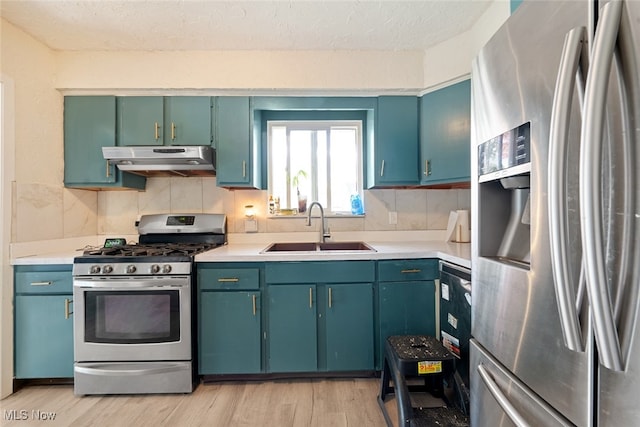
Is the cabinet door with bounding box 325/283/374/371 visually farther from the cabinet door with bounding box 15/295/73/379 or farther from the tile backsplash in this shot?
the cabinet door with bounding box 15/295/73/379

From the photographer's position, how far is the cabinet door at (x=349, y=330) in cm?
194

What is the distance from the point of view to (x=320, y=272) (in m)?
1.94

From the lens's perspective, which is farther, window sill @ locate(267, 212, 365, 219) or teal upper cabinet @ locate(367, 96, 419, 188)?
window sill @ locate(267, 212, 365, 219)

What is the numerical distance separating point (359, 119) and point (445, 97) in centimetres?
75

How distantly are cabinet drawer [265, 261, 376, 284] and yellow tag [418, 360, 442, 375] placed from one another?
1.95ft

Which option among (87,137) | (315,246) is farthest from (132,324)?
(87,137)

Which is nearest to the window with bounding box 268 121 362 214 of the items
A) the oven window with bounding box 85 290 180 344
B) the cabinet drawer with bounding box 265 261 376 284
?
the cabinet drawer with bounding box 265 261 376 284

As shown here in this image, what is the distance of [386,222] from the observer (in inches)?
103

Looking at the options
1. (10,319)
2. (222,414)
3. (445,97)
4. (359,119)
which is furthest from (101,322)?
(445,97)

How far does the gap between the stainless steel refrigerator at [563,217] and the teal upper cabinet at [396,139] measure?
1292 mm

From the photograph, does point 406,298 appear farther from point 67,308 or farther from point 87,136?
point 87,136

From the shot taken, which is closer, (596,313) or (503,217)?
(596,313)

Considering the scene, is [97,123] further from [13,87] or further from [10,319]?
[10,319]

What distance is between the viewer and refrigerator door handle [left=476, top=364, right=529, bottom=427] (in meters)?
0.76
